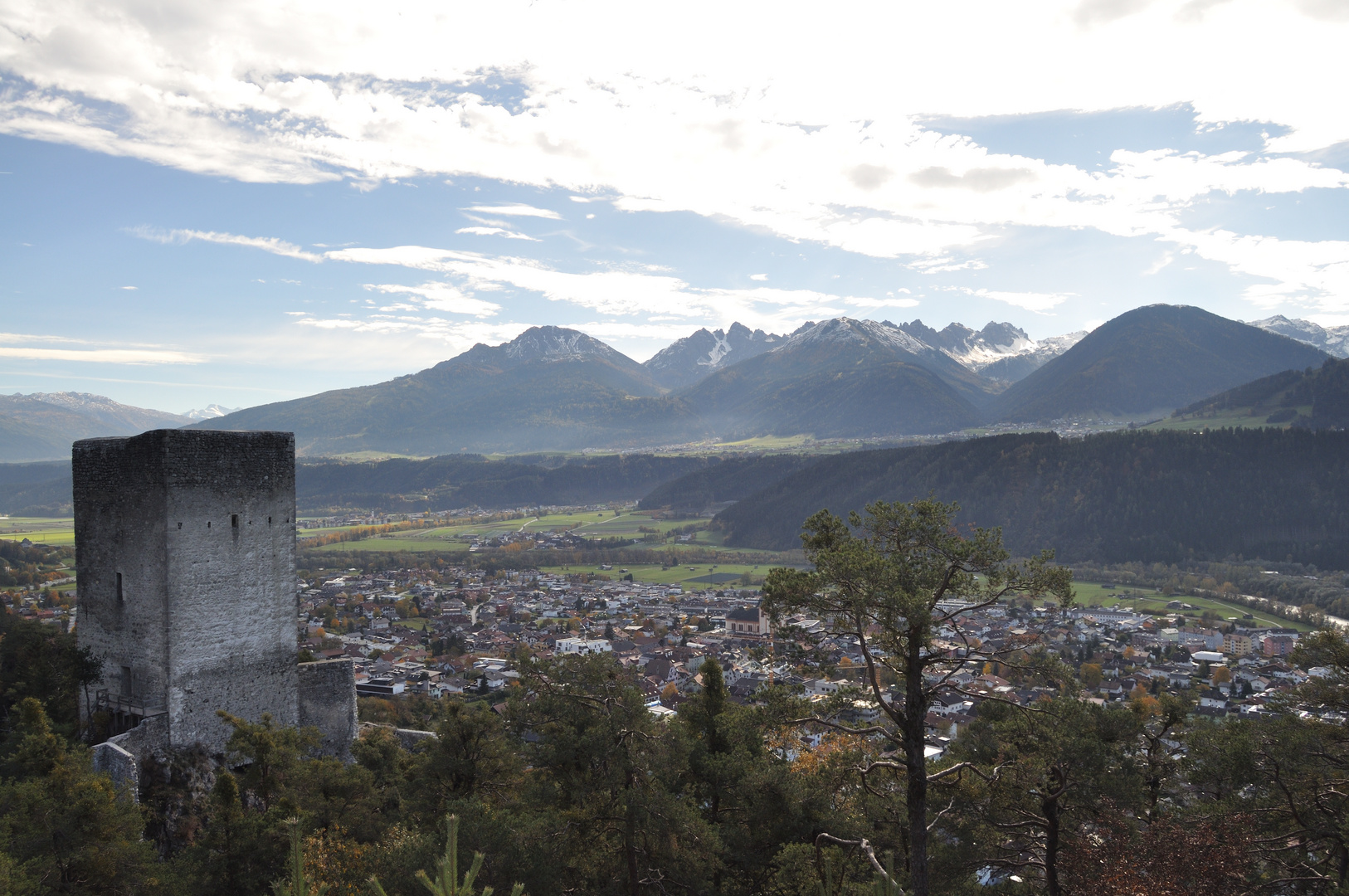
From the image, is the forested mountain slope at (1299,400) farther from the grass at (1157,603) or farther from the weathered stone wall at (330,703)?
the weathered stone wall at (330,703)

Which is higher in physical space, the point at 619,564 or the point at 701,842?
the point at 701,842

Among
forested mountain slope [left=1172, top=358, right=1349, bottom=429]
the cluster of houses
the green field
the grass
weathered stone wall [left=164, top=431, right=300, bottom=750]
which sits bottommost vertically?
the grass

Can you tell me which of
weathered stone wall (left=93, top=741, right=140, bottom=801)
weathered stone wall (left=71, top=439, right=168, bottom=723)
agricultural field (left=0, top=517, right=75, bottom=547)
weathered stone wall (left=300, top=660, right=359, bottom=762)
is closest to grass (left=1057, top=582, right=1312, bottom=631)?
weathered stone wall (left=300, top=660, right=359, bottom=762)

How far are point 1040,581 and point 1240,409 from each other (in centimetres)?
22037

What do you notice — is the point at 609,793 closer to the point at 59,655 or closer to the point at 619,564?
the point at 59,655

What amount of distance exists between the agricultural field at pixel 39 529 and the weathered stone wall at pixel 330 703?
3443 inches

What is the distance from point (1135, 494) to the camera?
126125 millimetres

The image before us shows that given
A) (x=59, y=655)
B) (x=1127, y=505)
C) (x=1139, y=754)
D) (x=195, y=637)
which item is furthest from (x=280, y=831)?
(x=1127, y=505)

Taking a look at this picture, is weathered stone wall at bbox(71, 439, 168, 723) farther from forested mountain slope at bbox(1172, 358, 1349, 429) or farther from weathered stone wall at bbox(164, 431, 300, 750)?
forested mountain slope at bbox(1172, 358, 1349, 429)

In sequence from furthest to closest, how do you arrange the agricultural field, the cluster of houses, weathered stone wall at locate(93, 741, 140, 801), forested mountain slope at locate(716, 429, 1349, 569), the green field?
the green field → forested mountain slope at locate(716, 429, 1349, 569) → the agricultural field → the cluster of houses → weathered stone wall at locate(93, 741, 140, 801)

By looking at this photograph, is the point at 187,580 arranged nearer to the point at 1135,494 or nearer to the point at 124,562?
the point at 124,562

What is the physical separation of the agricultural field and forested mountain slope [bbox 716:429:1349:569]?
103045mm

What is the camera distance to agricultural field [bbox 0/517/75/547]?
105375 millimetres

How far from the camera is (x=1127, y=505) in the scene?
12412 centimetres
